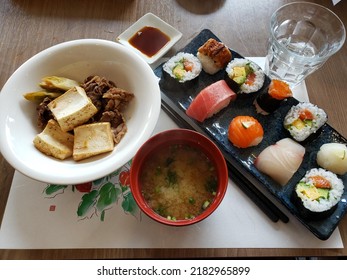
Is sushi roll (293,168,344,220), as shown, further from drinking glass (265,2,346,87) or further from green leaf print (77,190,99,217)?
green leaf print (77,190,99,217)

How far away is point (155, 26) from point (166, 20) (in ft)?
0.41

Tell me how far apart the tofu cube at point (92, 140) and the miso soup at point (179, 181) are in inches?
6.4

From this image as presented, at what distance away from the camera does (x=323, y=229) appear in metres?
1.13

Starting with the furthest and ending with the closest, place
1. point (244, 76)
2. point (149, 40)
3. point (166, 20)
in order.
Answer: point (166, 20) < point (149, 40) < point (244, 76)

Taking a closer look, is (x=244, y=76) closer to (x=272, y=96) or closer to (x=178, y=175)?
(x=272, y=96)

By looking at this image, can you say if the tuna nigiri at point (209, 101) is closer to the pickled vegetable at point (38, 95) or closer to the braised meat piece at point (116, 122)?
the braised meat piece at point (116, 122)

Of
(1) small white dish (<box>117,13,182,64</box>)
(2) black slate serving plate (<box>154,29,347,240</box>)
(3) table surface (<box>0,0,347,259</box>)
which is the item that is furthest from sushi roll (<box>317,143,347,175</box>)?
(1) small white dish (<box>117,13,182,64</box>)

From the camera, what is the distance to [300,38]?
5.40ft

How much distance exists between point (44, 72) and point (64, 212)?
0.55 meters

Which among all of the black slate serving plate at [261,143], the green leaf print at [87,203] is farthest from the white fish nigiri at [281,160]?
the green leaf print at [87,203]

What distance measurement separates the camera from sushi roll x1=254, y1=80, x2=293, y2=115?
1355 mm

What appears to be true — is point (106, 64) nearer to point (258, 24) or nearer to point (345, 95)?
point (258, 24)

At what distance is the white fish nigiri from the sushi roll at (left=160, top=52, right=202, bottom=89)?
454mm

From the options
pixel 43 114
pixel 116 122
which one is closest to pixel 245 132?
pixel 116 122
